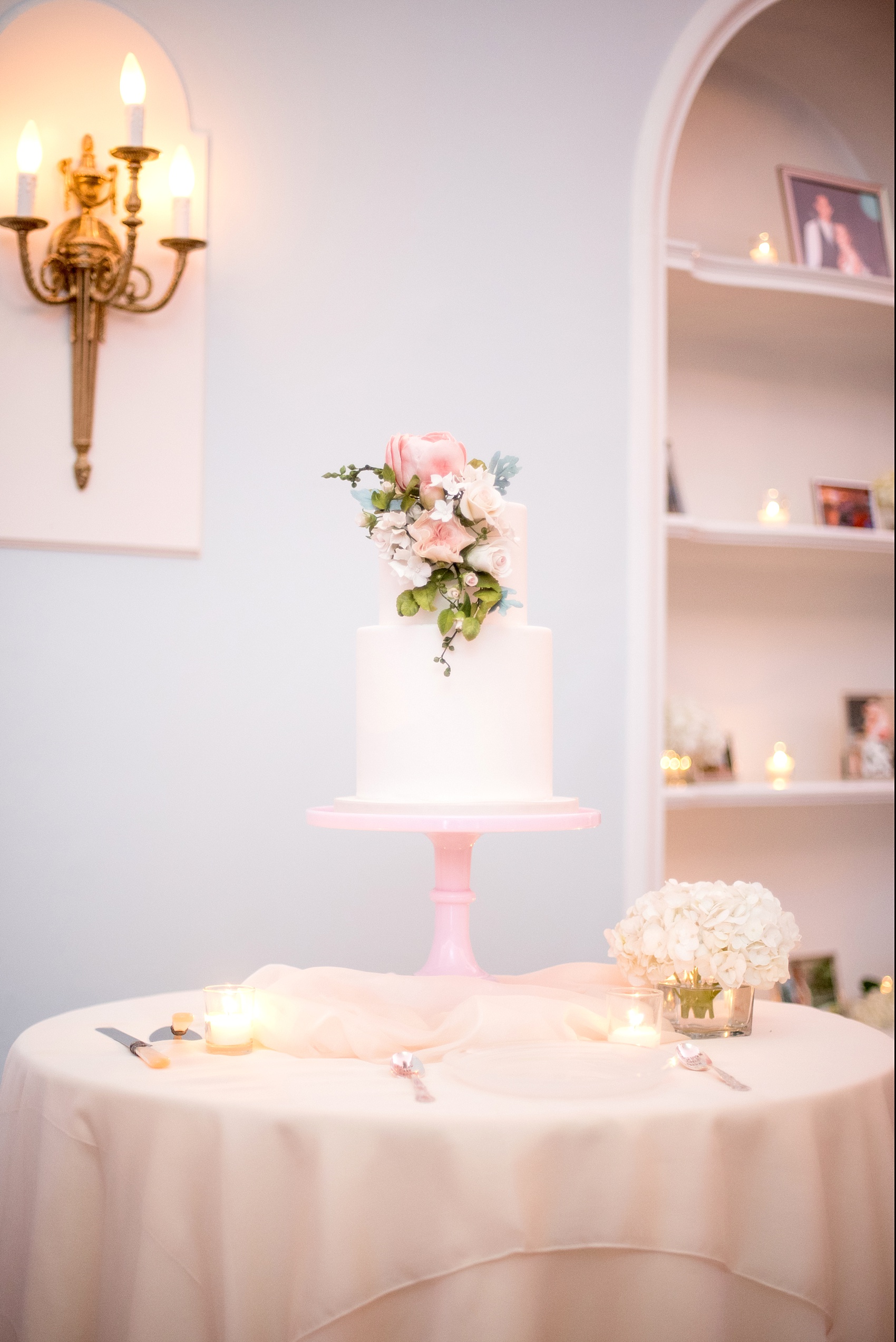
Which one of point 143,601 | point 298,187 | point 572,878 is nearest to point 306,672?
point 143,601

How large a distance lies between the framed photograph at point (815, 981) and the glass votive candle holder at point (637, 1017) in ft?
6.75

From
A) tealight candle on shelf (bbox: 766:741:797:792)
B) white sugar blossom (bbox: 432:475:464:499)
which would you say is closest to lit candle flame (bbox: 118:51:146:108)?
white sugar blossom (bbox: 432:475:464:499)

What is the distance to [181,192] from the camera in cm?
249

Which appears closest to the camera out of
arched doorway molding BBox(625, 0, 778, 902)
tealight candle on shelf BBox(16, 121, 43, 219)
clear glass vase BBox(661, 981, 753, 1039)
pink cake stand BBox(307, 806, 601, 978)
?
clear glass vase BBox(661, 981, 753, 1039)

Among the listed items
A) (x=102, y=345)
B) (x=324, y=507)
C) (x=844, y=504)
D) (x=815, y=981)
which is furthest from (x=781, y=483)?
(x=102, y=345)

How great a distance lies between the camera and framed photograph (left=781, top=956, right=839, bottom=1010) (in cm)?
345

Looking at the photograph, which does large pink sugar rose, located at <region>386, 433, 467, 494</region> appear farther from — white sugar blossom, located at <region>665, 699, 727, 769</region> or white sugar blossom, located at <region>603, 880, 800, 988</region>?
white sugar blossom, located at <region>665, 699, 727, 769</region>

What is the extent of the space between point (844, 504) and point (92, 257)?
2122 millimetres

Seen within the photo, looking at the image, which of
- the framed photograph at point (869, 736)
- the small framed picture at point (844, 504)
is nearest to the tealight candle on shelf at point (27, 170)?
the small framed picture at point (844, 504)

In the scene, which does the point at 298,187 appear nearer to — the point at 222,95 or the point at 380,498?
the point at 222,95

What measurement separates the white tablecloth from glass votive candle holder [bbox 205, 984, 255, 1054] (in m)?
0.08

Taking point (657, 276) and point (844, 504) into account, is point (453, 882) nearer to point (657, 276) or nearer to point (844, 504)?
point (657, 276)

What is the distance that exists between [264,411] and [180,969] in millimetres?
1189

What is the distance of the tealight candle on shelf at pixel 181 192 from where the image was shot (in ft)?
8.15
